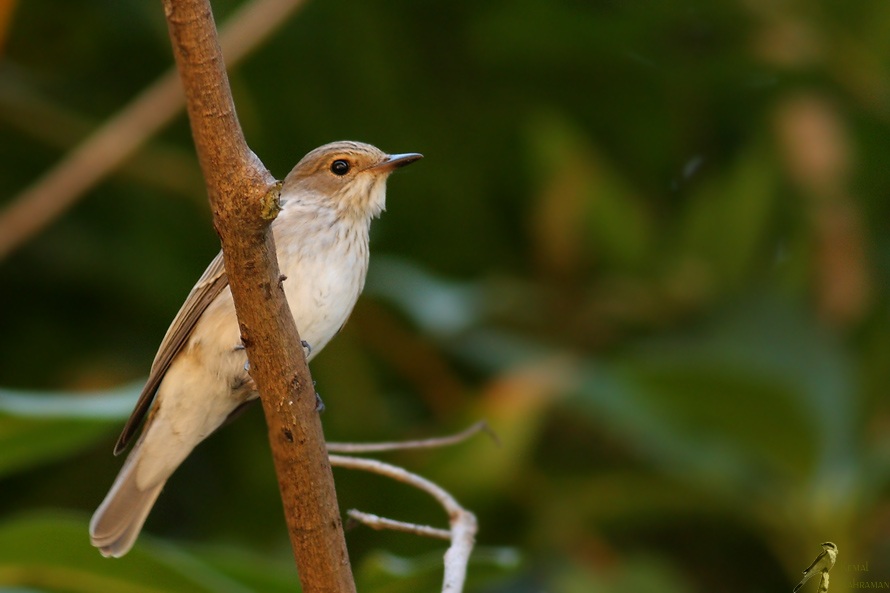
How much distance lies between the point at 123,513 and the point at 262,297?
1.53 meters

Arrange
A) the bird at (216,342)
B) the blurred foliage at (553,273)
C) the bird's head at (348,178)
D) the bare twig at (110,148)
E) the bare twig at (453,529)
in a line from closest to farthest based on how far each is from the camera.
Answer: the bare twig at (453,529) < the bird at (216,342) < the bird's head at (348,178) < the bare twig at (110,148) < the blurred foliage at (553,273)

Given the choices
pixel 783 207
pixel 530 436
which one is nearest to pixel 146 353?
pixel 530 436

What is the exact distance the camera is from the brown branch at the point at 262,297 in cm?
164

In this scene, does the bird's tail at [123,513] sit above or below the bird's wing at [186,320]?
below

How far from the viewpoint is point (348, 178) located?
3.36 meters

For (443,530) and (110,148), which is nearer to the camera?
(443,530)

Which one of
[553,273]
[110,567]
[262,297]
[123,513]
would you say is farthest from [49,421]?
[553,273]

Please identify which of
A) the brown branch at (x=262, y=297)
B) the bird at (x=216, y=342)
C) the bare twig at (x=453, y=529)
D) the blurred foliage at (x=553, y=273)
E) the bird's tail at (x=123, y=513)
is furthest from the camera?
the blurred foliage at (x=553, y=273)

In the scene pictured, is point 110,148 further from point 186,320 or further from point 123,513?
point 123,513

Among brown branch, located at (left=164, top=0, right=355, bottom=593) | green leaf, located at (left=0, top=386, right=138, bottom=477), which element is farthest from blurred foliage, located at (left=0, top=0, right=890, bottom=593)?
brown branch, located at (left=164, top=0, right=355, bottom=593)

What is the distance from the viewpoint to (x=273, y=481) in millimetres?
4137

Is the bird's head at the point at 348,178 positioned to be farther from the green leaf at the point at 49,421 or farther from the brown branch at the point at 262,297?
the brown branch at the point at 262,297

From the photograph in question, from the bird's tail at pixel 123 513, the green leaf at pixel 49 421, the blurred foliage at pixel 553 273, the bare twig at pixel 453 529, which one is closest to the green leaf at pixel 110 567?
the bird's tail at pixel 123 513

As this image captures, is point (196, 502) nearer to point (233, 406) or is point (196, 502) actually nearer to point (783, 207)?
point (233, 406)
